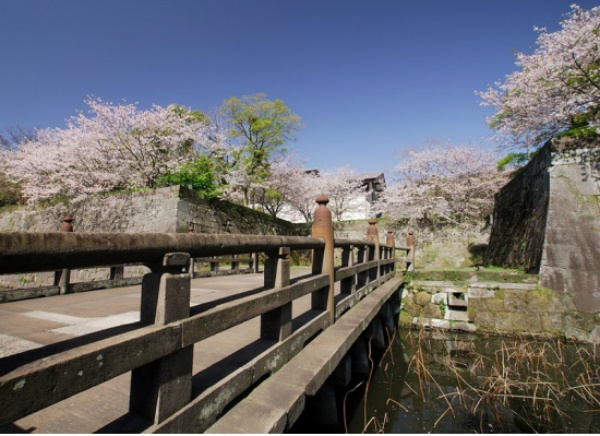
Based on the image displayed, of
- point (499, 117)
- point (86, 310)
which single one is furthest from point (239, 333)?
point (499, 117)

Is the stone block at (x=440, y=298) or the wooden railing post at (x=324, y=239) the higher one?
the wooden railing post at (x=324, y=239)

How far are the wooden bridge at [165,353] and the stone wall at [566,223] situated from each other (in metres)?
7.44

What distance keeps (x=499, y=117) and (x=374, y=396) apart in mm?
12407

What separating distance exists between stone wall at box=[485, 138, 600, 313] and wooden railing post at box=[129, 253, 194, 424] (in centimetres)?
940

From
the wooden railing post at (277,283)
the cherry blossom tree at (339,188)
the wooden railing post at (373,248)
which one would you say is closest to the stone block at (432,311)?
the wooden railing post at (373,248)

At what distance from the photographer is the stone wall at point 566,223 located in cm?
759

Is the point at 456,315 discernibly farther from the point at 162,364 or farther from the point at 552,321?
the point at 162,364

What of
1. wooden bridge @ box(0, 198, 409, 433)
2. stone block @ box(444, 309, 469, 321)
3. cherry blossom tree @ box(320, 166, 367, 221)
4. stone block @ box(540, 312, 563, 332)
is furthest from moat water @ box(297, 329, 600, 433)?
cherry blossom tree @ box(320, 166, 367, 221)

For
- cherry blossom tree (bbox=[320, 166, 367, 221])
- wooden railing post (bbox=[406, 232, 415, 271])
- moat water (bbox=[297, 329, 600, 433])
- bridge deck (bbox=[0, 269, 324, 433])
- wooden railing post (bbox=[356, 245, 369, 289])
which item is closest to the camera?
bridge deck (bbox=[0, 269, 324, 433])

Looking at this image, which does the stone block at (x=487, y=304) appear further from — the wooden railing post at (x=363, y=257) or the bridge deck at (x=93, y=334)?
the bridge deck at (x=93, y=334)

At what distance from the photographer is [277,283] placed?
2.57 m

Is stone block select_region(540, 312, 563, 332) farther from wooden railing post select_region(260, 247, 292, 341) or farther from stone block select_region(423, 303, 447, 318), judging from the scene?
wooden railing post select_region(260, 247, 292, 341)

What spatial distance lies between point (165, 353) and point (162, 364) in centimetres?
8

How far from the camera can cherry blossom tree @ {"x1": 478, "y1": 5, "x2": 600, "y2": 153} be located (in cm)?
883
